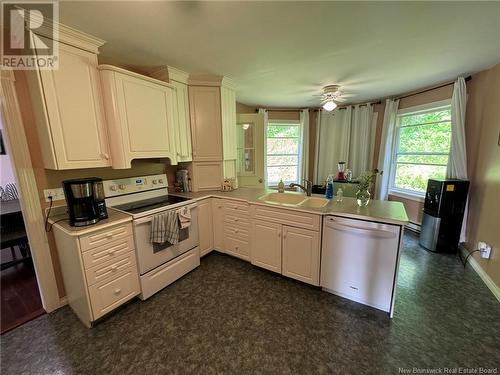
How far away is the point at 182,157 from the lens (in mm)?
2695

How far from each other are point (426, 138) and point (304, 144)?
224cm

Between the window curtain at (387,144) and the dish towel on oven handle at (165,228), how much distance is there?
381 cm

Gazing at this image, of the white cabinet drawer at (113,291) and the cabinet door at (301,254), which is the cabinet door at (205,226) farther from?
the cabinet door at (301,254)

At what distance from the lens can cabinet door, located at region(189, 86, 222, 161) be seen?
2770 millimetres

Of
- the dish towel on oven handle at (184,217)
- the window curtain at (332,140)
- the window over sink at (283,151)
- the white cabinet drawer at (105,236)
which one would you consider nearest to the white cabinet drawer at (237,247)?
the dish towel on oven handle at (184,217)

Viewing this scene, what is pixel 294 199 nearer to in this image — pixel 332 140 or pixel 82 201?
pixel 82 201

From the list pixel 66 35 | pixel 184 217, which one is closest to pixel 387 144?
pixel 184 217

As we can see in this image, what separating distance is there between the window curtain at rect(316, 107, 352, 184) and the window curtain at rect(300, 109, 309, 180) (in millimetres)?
265

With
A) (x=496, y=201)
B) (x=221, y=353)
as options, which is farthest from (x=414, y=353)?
(x=496, y=201)

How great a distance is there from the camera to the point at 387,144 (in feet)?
13.0

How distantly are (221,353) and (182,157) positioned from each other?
213cm

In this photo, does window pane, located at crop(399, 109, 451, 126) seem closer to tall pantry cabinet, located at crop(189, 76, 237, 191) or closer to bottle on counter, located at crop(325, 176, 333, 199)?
bottle on counter, located at crop(325, 176, 333, 199)

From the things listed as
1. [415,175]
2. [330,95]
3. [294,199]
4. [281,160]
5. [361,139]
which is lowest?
[294,199]

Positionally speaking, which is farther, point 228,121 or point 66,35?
point 228,121
